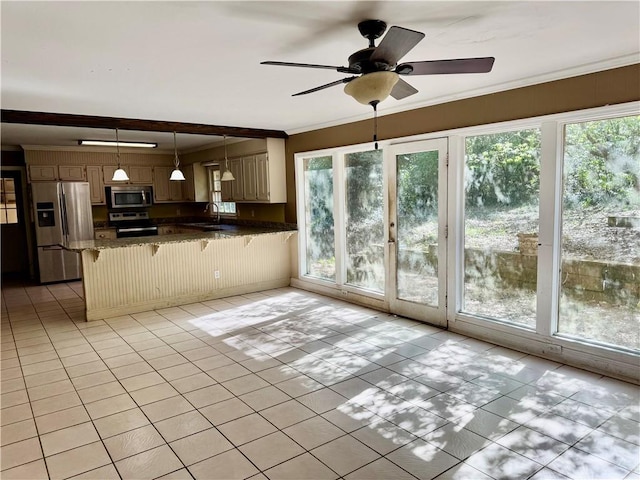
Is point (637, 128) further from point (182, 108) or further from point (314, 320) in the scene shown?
point (182, 108)

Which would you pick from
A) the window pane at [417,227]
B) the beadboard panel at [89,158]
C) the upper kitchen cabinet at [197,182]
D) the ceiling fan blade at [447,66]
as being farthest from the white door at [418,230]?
the beadboard panel at [89,158]

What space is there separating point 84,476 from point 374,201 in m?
3.92

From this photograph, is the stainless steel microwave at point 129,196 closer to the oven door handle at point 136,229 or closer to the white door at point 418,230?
the oven door handle at point 136,229

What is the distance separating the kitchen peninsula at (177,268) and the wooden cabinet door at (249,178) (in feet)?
1.86

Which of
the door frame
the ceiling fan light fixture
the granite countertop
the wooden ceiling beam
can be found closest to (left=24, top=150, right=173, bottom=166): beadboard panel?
the door frame

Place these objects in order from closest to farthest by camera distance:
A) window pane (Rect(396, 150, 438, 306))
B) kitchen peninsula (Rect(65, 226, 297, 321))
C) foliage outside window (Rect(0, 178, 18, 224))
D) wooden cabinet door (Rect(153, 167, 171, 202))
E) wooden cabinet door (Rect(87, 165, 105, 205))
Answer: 1. window pane (Rect(396, 150, 438, 306))
2. kitchen peninsula (Rect(65, 226, 297, 321))
3. foliage outside window (Rect(0, 178, 18, 224))
4. wooden cabinet door (Rect(87, 165, 105, 205))
5. wooden cabinet door (Rect(153, 167, 171, 202))

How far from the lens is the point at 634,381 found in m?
3.11

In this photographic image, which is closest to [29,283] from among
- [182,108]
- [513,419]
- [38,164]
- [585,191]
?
[38,164]

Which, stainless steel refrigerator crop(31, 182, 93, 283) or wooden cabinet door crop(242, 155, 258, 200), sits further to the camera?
stainless steel refrigerator crop(31, 182, 93, 283)

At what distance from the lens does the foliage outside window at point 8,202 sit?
24.6 ft

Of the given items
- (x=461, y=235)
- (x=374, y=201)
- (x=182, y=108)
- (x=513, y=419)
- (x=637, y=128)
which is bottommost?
(x=513, y=419)

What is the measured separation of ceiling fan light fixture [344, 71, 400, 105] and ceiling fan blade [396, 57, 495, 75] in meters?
0.15

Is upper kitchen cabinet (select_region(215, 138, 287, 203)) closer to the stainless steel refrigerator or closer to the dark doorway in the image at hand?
the stainless steel refrigerator

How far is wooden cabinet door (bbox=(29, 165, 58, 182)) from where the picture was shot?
7.05 meters
